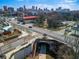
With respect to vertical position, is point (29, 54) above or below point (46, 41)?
below

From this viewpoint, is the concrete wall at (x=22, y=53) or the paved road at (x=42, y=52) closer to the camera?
the paved road at (x=42, y=52)

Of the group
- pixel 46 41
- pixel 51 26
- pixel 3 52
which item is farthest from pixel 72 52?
pixel 51 26

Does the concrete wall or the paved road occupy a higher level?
the paved road

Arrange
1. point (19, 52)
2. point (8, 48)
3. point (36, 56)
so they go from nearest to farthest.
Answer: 1. point (36, 56)
2. point (19, 52)
3. point (8, 48)

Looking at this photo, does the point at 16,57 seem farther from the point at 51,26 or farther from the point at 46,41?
the point at 51,26

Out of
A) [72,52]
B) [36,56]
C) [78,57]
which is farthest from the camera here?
[36,56]

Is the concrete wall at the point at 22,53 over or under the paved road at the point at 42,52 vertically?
under

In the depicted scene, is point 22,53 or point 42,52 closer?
point 42,52

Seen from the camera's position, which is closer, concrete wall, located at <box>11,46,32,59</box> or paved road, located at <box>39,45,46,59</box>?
paved road, located at <box>39,45,46,59</box>

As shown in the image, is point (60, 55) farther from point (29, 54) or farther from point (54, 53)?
point (29, 54)

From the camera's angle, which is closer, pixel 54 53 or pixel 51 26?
pixel 54 53

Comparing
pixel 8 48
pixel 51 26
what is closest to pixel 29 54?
pixel 8 48
